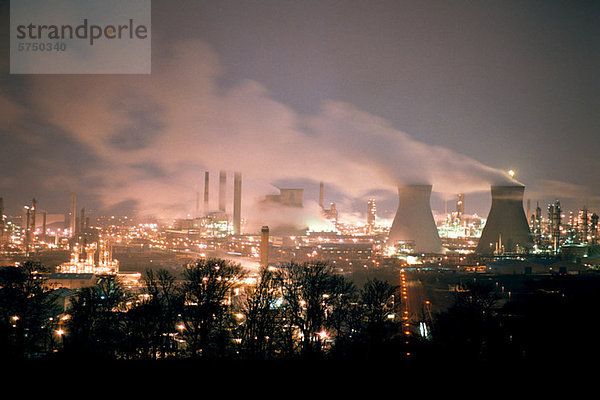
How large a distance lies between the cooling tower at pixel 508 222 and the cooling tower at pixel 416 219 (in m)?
3.24

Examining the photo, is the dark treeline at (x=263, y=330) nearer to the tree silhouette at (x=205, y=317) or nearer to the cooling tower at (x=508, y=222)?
the tree silhouette at (x=205, y=317)

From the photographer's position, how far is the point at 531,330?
6.78 metres

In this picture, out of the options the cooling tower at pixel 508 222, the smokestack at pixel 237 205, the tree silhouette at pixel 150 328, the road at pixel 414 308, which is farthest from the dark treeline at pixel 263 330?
the smokestack at pixel 237 205

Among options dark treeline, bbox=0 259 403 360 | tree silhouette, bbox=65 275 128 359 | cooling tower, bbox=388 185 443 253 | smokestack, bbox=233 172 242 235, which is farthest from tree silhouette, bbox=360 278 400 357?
smokestack, bbox=233 172 242 235

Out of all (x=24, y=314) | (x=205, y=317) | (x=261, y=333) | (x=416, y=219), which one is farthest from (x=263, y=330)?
(x=416, y=219)

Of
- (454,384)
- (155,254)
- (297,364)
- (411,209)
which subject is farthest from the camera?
(155,254)

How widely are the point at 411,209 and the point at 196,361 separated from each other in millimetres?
20647

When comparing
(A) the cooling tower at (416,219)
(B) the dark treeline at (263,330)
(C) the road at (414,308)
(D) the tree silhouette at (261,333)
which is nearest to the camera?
(B) the dark treeline at (263,330)

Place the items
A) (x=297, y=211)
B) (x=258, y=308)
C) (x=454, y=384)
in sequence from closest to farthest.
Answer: (x=454, y=384), (x=258, y=308), (x=297, y=211)

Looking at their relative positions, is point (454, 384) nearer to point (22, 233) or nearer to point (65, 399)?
point (65, 399)

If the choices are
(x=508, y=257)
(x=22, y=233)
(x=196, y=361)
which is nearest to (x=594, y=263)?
(x=508, y=257)

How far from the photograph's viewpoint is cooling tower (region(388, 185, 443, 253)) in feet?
74.4

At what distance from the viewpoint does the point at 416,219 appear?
22.9m

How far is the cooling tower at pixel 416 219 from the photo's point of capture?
22.7 meters
